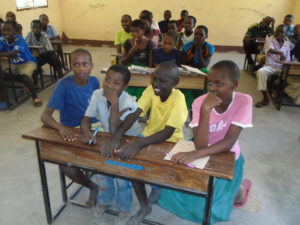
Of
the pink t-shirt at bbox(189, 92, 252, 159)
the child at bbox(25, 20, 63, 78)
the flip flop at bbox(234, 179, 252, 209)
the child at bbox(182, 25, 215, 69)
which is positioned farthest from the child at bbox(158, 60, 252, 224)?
the child at bbox(25, 20, 63, 78)

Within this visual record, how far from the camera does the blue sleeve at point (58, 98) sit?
1936 mm

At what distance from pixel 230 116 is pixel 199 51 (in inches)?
91.1

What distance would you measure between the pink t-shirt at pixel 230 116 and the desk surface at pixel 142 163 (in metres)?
0.20

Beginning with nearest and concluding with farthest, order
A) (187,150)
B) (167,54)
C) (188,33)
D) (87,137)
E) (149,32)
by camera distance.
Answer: (187,150), (87,137), (167,54), (149,32), (188,33)

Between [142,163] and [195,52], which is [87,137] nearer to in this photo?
[142,163]

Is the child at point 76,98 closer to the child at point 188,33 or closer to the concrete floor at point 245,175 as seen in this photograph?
the concrete floor at point 245,175

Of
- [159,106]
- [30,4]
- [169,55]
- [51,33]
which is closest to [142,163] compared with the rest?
[159,106]

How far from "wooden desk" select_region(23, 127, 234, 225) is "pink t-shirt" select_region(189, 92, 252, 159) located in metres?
0.20

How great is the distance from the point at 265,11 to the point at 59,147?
7635 millimetres

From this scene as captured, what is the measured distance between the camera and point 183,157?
1344mm

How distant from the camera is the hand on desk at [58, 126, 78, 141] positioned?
155cm

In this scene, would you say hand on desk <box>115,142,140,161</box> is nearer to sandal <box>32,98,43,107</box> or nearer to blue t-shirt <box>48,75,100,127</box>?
blue t-shirt <box>48,75,100,127</box>

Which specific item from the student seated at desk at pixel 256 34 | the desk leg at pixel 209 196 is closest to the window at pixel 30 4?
the student seated at desk at pixel 256 34

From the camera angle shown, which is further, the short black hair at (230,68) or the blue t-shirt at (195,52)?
the blue t-shirt at (195,52)
